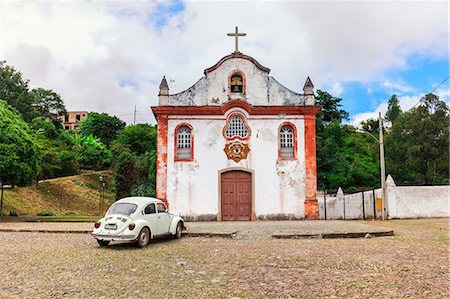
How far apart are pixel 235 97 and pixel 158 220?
34.0 ft

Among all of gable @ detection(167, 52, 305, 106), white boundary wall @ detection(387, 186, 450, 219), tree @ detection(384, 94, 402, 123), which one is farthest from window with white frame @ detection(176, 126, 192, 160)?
tree @ detection(384, 94, 402, 123)

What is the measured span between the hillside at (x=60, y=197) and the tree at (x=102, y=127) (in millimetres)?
16787

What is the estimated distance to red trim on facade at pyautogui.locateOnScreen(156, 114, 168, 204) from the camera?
19.7 meters

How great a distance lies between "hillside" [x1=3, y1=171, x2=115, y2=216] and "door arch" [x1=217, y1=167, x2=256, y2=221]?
1727 centimetres

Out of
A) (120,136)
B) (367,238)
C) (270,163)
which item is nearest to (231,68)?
A: (270,163)

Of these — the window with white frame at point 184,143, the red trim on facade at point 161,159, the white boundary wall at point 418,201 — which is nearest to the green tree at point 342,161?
the white boundary wall at point 418,201

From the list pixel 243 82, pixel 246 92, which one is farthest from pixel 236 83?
pixel 246 92

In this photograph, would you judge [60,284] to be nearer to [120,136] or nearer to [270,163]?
[270,163]

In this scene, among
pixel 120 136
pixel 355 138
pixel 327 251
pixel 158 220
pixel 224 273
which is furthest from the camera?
pixel 355 138

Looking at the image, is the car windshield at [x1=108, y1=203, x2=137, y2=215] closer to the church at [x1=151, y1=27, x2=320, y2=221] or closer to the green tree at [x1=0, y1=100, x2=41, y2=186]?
the church at [x1=151, y1=27, x2=320, y2=221]

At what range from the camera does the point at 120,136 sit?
176ft

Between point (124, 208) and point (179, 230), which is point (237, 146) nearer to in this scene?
point (179, 230)

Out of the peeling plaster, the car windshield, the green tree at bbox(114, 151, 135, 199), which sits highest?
the peeling plaster

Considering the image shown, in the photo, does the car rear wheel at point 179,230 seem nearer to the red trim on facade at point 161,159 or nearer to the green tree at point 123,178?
the red trim on facade at point 161,159
